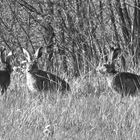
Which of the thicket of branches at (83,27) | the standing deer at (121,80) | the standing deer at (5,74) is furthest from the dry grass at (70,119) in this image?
the thicket of branches at (83,27)

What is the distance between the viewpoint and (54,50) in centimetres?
1202

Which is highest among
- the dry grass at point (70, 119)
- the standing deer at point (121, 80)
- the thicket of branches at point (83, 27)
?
the thicket of branches at point (83, 27)

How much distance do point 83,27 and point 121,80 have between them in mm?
3288

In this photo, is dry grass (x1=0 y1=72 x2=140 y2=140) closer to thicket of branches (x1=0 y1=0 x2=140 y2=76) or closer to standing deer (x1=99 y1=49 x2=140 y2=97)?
standing deer (x1=99 y1=49 x2=140 y2=97)

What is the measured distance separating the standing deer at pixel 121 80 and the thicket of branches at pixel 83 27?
61.1 inches

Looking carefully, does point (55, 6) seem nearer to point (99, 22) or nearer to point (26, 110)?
point (99, 22)

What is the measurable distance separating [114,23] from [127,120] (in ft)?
18.4

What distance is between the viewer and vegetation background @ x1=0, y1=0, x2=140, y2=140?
4.48 meters

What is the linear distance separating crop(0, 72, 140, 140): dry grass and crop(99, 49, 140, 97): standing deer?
114 cm

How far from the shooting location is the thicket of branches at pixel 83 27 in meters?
9.74

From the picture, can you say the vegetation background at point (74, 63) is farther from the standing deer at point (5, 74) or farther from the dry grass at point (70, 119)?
the standing deer at point (5, 74)

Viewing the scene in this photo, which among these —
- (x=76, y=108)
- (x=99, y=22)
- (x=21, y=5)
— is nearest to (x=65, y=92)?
(x=76, y=108)

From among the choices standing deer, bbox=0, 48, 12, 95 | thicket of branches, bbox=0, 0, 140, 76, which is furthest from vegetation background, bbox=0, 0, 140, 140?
standing deer, bbox=0, 48, 12, 95

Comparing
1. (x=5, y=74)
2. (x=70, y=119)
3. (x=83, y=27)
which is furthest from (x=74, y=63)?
(x=70, y=119)
